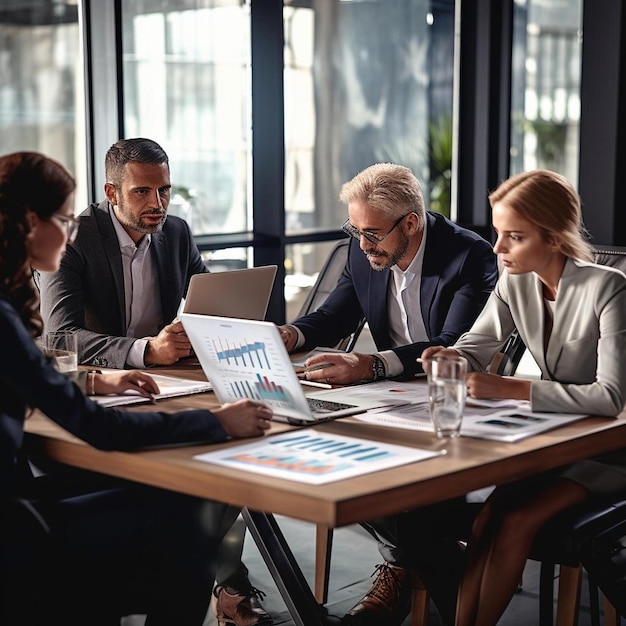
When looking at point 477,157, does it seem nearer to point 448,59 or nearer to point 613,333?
point 448,59

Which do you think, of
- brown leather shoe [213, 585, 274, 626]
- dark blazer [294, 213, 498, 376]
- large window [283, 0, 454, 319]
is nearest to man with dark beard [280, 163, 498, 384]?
dark blazer [294, 213, 498, 376]

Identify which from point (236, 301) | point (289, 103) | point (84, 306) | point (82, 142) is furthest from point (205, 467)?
point (289, 103)

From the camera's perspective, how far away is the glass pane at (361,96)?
19.4 feet

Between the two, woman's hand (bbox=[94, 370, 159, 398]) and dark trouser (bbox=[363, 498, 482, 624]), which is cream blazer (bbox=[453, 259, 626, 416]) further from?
woman's hand (bbox=[94, 370, 159, 398])

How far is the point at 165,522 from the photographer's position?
2236 millimetres

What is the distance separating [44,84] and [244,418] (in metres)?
3.22

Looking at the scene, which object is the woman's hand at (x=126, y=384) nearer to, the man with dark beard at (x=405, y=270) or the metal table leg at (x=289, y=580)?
the metal table leg at (x=289, y=580)

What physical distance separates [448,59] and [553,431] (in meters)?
4.77

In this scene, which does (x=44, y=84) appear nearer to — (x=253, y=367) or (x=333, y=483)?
(x=253, y=367)

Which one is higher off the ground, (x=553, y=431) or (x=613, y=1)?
(x=613, y=1)

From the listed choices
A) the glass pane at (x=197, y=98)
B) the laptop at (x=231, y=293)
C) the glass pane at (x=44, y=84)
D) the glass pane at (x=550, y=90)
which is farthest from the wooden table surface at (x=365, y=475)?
the glass pane at (x=550, y=90)

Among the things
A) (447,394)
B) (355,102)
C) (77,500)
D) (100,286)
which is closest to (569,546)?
(447,394)

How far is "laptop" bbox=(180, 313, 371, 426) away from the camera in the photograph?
2.22m

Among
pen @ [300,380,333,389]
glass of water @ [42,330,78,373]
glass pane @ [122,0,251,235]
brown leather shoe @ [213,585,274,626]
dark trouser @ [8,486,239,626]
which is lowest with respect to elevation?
brown leather shoe @ [213,585,274,626]
